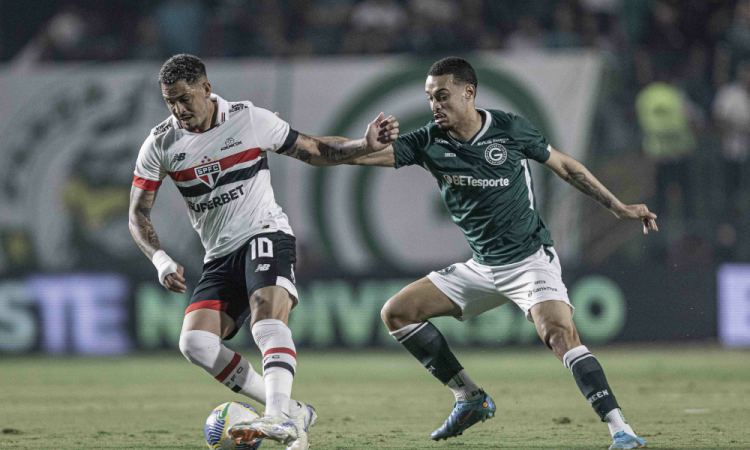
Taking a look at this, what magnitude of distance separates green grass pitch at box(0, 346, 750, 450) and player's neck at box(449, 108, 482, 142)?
81.0 inches

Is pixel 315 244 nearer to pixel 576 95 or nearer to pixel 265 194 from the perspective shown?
pixel 576 95

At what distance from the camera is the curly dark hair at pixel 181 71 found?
582cm

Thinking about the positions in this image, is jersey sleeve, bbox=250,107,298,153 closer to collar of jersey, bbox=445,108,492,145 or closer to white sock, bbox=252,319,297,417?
collar of jersey, bbox=445,108,492,145

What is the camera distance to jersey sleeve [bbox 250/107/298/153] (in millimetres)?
6148

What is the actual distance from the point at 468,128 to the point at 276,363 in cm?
209

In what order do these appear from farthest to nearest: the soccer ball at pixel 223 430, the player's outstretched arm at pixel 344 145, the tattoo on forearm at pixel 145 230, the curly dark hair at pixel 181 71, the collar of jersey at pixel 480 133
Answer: the collar of jersey at pixel 480 133
the tattoo on forearm at pixel 145 230
the player's outstretched arm at pixel 344 145
the curly dark hair at pixel 181 71
the soccer ball at pixel 223 430

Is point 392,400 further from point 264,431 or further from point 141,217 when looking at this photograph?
point 264,431

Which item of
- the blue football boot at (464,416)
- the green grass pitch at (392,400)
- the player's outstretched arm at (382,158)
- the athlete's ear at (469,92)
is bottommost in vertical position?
the green grass pitch at (392,400)

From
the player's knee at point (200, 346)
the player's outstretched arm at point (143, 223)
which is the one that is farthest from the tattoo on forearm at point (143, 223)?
the player's knee at point (200, 346)

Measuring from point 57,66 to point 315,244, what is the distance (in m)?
4.71

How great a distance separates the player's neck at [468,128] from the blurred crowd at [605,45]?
20.0 feet

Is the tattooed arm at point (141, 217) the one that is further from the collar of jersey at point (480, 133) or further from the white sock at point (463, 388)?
the white sock at point (463, 388)

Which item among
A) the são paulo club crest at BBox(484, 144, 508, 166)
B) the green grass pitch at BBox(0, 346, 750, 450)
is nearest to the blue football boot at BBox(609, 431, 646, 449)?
the green grass pitch at BBox(0, 346, 750, 450)

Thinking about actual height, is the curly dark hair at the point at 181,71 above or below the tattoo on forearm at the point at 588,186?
above
